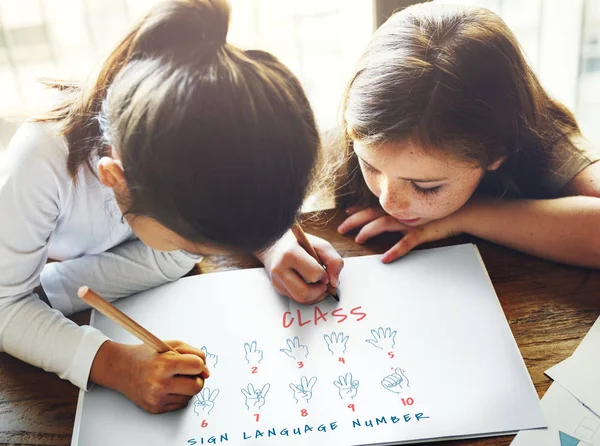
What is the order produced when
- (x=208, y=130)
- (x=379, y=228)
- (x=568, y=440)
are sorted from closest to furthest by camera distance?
1. (x=208, y=130)
2. (x=568, y=440)
3. (x=379, y=228)

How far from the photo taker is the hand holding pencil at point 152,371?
0.65 meters

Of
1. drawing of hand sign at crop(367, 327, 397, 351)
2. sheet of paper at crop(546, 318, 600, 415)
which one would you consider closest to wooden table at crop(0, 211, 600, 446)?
sheet of paper at crop(546, 318, 600, 415)

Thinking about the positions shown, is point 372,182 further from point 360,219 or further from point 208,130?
point 208,130

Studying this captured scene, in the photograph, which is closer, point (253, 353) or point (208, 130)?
point (208, 130)

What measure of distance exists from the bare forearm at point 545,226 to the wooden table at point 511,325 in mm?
13

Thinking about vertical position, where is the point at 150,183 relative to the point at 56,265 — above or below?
above

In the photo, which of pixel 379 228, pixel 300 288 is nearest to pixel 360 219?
pixel 379 228

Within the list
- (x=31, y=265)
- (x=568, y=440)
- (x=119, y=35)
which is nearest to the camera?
(x=568, y=440)

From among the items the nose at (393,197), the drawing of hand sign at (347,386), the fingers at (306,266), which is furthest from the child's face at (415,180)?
the drawing of hand sign at (347,386)

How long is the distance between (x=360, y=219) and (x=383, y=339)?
0.62 feet

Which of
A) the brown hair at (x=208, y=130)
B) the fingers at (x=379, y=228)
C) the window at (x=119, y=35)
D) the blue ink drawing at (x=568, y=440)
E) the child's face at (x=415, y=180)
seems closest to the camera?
the brown hair at (x=208, y=130)

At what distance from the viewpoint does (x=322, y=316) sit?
2.39ft

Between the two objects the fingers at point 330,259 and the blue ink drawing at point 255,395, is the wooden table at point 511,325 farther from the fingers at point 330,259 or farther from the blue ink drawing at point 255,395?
the blue ink drawing at point 255,395

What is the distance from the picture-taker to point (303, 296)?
74cm
